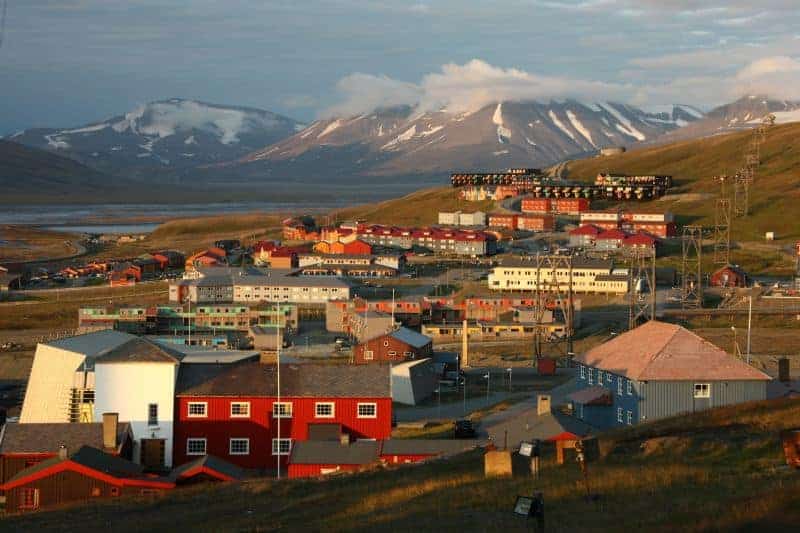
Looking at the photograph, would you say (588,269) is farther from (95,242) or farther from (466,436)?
(95,242)

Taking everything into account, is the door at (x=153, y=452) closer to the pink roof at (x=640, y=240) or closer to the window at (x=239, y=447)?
the window at (x=239, y=447)

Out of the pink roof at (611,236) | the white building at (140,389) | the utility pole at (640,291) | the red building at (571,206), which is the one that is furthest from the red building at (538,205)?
the white building at (140,389)

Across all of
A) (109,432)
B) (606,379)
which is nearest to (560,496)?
(109,432)

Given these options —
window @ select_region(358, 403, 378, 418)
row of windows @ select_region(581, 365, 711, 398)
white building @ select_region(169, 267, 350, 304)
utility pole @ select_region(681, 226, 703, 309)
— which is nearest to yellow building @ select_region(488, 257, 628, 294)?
utility pole @ select_region(681, 226, 703, 309)

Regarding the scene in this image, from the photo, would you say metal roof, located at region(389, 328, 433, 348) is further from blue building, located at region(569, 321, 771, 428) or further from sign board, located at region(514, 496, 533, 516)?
sign board, located at region(514, 496, 533, 516)

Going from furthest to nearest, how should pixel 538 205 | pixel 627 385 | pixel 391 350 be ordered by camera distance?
pixel 538 205, pixel 391 350, pixel 627 385

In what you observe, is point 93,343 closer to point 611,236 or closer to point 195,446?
point 195,446

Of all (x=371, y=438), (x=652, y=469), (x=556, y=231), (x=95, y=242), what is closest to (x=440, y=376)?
(x=371, y=438)
